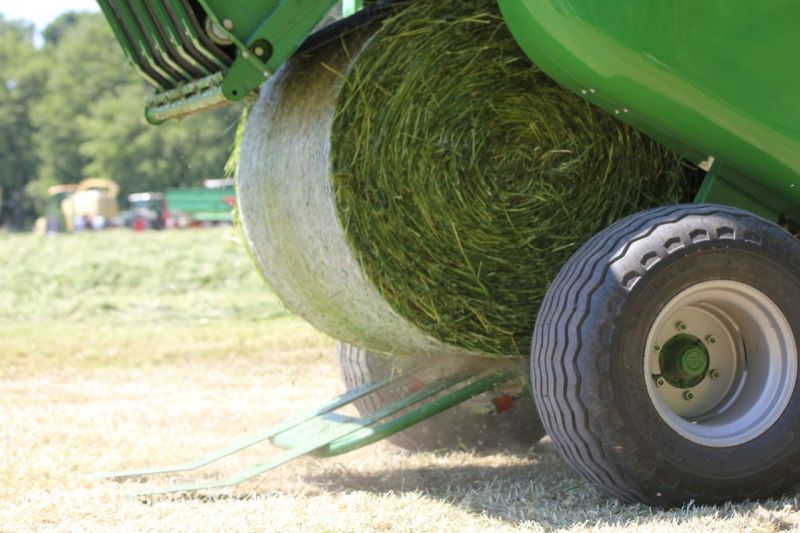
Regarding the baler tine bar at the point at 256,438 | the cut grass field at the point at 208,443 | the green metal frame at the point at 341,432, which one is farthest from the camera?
the baler tine bar at the point at 256,438

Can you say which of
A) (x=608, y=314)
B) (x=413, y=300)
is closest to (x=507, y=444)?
(x=413, y=300)

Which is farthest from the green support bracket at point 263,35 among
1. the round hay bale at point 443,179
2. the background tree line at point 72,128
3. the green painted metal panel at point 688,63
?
the background tree line at point 72,128

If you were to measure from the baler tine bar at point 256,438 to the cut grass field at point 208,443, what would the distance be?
7cm

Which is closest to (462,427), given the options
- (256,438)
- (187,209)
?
(256,438)

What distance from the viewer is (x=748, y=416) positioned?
352 centimetres

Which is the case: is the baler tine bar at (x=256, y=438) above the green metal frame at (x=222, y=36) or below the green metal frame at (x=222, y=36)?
below

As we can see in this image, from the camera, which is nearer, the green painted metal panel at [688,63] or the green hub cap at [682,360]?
the green painted metal panel at [688,63]

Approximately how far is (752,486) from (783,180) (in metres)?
1.07

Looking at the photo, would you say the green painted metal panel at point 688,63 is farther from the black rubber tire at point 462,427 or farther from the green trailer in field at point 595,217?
the black rubber tire at point 462,427

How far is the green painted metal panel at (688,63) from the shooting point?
11.2ft

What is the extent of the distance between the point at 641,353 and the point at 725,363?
1.64 feet

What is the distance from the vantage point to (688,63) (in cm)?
347

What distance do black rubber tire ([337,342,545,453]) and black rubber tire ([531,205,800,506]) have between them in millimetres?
1439

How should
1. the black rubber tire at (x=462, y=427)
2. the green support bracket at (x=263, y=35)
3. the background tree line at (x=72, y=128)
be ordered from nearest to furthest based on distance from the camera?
the green support bracket at (x=263, y=35) < the black rubber tire at (x=462, y=427) < the background tree line at (x=72, y=128)
